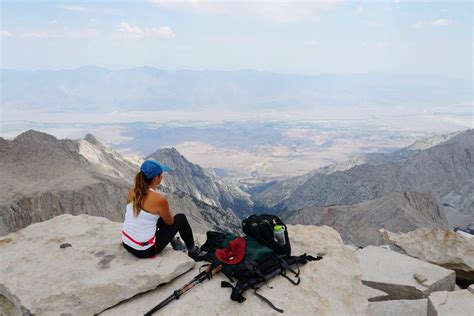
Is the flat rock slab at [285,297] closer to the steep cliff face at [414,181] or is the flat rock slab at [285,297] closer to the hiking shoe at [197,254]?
the hiking shoe at [197,254]

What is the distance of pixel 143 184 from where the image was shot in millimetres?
7133

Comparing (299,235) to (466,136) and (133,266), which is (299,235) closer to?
(133,266)

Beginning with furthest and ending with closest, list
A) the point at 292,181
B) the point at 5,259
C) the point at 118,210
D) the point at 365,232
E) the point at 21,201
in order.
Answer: the point at 292,181, the point at 365,232, the point at 118,210, the point at 21,201, the point at 5,259

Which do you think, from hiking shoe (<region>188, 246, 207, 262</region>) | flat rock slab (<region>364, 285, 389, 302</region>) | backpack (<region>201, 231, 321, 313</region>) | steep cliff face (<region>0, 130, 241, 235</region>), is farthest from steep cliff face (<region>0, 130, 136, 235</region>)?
flat rock slab (<region>364, 285, 389, 302</region>)

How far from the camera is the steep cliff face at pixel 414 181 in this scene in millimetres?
96125

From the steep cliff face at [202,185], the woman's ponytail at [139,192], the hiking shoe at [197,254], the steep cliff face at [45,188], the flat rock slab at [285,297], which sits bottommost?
the steep cliff face at [202,185]

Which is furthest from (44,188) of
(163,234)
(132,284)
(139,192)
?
(132,284)

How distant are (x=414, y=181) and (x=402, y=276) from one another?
10485cm

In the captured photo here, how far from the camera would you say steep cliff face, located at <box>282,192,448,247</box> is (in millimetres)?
47781

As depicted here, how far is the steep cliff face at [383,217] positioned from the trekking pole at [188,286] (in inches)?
1575

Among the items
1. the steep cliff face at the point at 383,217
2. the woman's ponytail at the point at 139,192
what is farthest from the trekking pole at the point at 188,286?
the steep cliff face at the point at 383,217

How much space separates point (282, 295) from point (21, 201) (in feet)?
93.8

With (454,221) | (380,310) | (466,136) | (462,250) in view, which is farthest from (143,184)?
(466,136)

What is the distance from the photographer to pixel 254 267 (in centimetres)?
656
